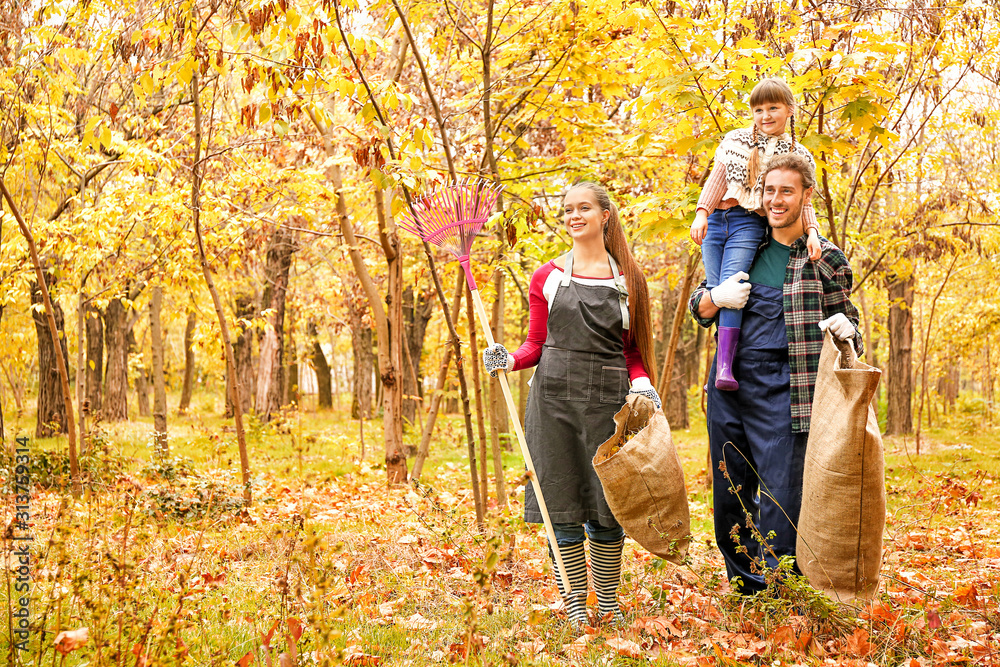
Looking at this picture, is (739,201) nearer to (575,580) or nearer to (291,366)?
(575,580)

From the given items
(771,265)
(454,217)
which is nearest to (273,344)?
(454,217)

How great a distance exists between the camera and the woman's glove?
3.10 meters

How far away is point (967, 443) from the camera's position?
490 inches

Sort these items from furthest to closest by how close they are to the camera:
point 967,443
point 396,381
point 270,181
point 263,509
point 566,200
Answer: point 967,443 → point 270,181 → point 396,381 → point 263,509 → point 566,200

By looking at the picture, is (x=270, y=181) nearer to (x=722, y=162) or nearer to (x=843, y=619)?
(x=722, y=162)

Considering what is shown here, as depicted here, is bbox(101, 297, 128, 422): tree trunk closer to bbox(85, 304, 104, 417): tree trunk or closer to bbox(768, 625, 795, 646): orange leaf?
bbox(85, 304, 104, 417): tree trunk

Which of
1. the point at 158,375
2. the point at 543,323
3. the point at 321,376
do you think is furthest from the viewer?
the point at 321,376

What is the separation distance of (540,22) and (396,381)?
3420mm

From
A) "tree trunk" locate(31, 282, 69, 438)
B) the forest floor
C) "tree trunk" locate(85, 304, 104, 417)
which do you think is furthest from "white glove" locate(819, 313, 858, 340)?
"tree trunk" locate(85, 304, 104, 417)

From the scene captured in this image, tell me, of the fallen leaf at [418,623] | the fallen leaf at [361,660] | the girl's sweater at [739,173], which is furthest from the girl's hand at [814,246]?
the fallen leaf at [361,660]

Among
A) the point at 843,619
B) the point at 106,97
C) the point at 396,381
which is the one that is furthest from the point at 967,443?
the point at 106,97

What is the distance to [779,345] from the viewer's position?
3035 millimetres

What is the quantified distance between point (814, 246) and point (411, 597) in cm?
253

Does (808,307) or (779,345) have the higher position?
(808,307)
